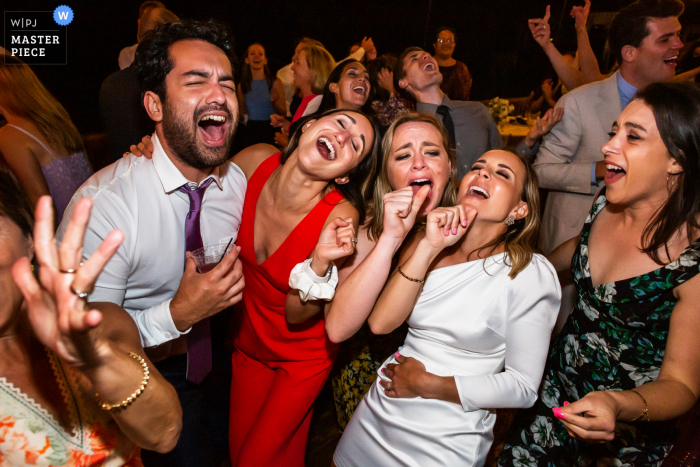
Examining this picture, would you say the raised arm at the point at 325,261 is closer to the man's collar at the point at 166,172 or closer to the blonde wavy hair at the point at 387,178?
the blonde wavy hair at the point at 387,178

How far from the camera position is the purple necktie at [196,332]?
180cm

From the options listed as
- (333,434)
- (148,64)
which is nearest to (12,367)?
(148,64)

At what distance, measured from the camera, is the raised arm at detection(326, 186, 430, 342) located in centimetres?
149

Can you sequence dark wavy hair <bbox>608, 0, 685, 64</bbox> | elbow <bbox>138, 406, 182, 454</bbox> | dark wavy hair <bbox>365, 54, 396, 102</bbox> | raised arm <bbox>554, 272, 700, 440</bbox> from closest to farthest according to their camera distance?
elbow <bbox>138, 406, 182, 454</bbox> < raised arm <bbox>554, 272, 700, 440</bbox> < dark wavy hair <bbox>608, 0, 685, 64</bbox> < dark wavy hair <bbox>365, 54, 396, 102</bbox>

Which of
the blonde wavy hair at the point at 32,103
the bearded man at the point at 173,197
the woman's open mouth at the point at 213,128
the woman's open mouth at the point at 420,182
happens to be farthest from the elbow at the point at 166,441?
the blonde wavy hair at the point at 32,103

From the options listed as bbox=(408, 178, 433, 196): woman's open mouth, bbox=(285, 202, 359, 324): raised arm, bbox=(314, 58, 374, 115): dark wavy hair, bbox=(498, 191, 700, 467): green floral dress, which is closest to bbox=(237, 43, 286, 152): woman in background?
bbox=(314, 58, 374, 115): dark wavy hair

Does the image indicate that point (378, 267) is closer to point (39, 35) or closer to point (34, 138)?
point (34, 138)

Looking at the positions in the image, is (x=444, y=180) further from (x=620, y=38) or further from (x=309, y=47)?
(x=309, y=47)

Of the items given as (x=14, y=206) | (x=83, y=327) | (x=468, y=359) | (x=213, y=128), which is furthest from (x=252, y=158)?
(x=83, y=327)

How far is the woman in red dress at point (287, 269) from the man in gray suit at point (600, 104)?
134 centimetres

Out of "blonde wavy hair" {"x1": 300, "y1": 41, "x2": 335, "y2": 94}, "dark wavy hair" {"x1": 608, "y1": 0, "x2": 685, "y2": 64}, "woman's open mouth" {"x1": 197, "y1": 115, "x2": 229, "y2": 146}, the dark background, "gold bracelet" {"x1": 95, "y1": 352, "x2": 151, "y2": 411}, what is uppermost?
the dark background

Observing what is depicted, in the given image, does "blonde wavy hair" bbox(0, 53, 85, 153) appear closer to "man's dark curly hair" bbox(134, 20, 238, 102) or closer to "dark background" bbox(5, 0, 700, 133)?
"man's dark curly hair" bbox(134, 20, 238, 102)

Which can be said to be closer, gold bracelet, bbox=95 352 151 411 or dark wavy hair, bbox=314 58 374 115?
gold bracelet, bbox=95 352 151 411

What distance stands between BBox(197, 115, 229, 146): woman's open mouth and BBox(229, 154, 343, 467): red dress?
336 millimetres
